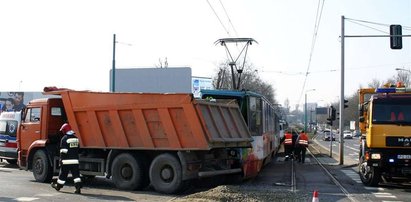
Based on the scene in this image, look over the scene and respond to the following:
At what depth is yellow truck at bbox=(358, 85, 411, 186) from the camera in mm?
15281

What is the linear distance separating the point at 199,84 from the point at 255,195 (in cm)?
4522

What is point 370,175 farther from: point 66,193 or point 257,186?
point 66,193

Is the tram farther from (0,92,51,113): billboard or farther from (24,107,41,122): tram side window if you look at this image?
(0,92,51,113): billboard

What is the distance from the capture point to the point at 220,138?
13961 mm

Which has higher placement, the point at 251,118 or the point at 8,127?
the point at 251,118

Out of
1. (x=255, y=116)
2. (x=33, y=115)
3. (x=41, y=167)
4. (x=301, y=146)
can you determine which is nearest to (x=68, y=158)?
(x=41, y=167)

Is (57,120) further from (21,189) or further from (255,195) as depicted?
(255,195)

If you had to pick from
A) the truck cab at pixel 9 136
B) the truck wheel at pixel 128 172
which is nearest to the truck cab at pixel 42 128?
the truck wheel at pixel 128 172

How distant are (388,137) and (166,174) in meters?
6.61

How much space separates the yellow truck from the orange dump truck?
368 centimetres

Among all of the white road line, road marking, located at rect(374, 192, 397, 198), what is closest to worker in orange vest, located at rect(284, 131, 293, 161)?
road marking, located at rect(374, 192, 397, 198)

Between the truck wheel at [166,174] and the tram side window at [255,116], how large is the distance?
148 inches

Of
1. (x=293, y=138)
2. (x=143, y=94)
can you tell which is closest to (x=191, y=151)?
(x=143, y=94)

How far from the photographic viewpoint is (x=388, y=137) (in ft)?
50.3
